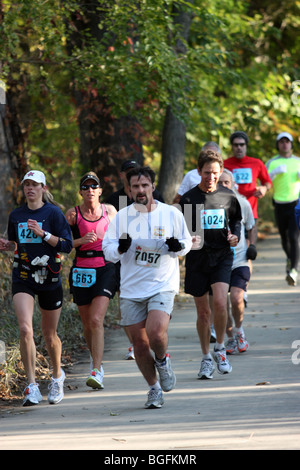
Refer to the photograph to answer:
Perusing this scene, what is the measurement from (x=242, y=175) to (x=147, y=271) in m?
4.82

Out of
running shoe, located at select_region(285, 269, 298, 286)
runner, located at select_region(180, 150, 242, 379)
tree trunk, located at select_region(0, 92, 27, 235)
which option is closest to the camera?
runner, located at select_region(180, 150, 242, 379)

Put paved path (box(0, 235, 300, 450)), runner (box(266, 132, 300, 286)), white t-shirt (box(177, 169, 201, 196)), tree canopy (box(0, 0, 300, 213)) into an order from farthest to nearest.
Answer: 1. runner (box(266, 132, 300, 286))
2. tree canopy (box(0, 0, 300, 213))
3. white t-shirt (box(177, 169, 201, 196))
4. paved path (box(0, 235, 300, 450))

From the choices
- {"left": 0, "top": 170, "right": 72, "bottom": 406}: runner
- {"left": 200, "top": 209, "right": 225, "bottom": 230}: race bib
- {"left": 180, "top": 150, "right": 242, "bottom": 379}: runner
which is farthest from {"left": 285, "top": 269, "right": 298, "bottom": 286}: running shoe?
{"left": 0, "top": 170, "right": 72, "bottom": 406}: runner

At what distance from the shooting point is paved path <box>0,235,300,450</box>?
620 cm

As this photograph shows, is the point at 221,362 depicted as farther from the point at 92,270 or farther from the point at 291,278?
the point at 291,278

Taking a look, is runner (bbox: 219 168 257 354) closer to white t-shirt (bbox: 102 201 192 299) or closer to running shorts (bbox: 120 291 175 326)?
white t-shirt (bbox: 102 201 192 299)

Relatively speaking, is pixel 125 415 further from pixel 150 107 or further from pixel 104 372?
pixel 150 107

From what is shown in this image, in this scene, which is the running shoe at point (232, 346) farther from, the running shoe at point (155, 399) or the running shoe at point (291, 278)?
the running shoe at point (291, 278)

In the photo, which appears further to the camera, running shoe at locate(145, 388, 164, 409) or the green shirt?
the green shirt

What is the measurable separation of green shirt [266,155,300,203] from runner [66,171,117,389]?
561cm

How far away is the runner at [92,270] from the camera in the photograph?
8555 mm
